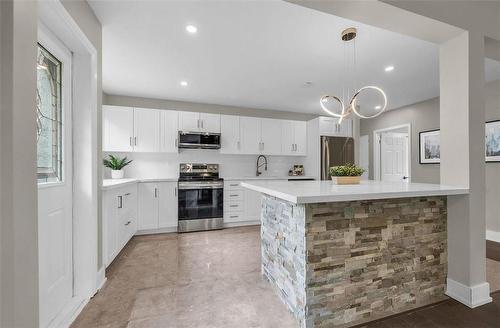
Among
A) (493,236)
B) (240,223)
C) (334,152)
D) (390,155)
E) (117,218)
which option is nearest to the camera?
(117,218)

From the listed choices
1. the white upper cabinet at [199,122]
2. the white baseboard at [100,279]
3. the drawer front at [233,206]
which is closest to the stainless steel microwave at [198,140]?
the white upper cabinet at [199,122]

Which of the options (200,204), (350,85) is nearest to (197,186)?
(200,204)

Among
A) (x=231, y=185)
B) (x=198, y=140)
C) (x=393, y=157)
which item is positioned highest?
(x=198, y=140)

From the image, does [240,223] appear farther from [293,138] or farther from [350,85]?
[350,85]

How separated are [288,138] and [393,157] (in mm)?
2783

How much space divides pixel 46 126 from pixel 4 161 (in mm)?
995

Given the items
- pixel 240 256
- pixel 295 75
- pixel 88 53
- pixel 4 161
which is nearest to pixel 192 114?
pixel 295 75

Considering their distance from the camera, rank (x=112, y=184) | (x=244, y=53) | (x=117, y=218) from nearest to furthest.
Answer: (x=112, y=184)
(x=244, y=53)
(x=117, y=218)

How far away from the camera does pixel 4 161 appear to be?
852 millimetres

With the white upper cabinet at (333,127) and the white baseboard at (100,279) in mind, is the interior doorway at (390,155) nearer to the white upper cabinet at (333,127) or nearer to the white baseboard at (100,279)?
the white upper cabinet at (333,127)

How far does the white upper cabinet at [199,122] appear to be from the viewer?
4.25 metres

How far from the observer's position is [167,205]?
3.91 m

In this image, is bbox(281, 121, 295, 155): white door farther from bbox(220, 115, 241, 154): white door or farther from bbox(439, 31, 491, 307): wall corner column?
bbox(439, 31, 491, 307): wall corner column

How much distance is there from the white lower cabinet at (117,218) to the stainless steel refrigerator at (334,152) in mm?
3700
